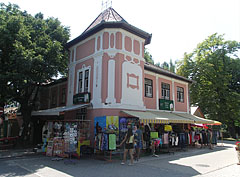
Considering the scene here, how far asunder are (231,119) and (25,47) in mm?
26370

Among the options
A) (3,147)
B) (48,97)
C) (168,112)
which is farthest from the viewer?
(48,97)

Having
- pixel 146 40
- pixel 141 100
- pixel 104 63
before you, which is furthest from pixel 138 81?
pixel 146 40

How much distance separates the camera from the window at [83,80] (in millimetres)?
13508

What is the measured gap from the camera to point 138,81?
13156 millimetres

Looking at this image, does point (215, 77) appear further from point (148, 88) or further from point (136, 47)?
point (136, 47)

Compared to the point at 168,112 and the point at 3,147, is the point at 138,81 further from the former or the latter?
the point at 3,147

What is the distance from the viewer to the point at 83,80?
13.8 metres

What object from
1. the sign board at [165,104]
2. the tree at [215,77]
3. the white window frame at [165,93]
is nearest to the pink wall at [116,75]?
the sign board at [165,104]

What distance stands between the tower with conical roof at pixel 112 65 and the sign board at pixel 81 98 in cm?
26

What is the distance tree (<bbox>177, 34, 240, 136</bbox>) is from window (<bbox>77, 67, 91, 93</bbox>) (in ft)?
56.2

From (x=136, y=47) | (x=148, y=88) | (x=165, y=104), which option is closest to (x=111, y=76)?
(x=136, y=47)

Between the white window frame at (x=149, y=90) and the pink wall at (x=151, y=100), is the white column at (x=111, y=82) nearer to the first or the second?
the pink wall at (x=151, y=100)

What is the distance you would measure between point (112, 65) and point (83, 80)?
279 centimetres

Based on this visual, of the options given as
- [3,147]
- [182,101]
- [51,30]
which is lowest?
[3,147]
